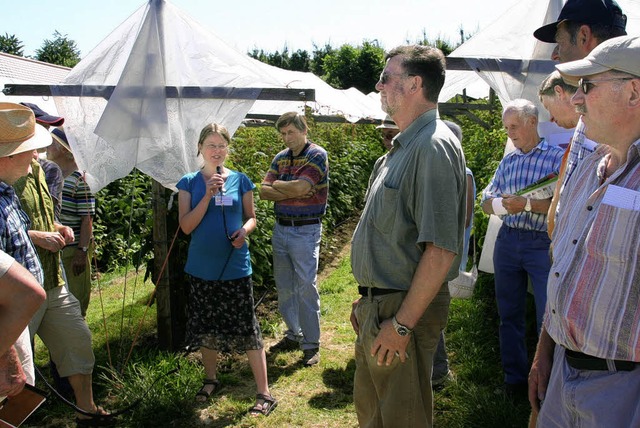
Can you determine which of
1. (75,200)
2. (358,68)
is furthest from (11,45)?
(75,200)

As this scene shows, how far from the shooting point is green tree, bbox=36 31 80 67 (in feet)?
160

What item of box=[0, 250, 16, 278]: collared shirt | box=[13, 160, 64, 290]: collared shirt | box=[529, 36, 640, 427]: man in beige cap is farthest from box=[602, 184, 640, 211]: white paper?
box=[13, 160, 64, 290]: collared shirt

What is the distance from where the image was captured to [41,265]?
3.35m

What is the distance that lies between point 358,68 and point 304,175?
3827 centimetres

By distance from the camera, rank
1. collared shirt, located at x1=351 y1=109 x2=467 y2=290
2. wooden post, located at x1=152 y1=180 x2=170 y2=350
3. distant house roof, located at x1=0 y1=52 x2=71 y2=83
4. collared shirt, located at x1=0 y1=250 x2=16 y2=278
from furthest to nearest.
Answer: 1. distant house roof, located at x1=0 y1=52 x2=71 y2=83
2. wooden post, located at x1=152 y1=180 x2=170 y2=350
3. collared shirt, located at x1=351 y1=109 x2=467 y2=290
4. collared shirt, located at x1=0 y1=250 x2=16 y2=278

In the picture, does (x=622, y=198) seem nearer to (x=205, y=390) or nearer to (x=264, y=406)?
(x=264, y=406)

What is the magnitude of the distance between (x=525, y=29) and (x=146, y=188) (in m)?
5.24

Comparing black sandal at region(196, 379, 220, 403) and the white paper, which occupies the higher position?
the white paper

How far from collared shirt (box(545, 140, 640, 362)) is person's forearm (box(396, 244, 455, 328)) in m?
0.48

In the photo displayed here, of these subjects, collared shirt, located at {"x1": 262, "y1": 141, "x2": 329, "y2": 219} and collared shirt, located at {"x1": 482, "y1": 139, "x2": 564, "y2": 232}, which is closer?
collared shirt, located at {"x1": 482, "y1": 139, "x2": 564, "y2": 232}

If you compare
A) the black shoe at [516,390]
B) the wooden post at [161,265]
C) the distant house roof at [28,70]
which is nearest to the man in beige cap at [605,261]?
the black shoe at [516,390]

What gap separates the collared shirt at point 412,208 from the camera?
2.35 meters

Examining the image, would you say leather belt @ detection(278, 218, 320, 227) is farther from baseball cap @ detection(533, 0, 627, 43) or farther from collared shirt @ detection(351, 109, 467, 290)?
baseball cap @ detection(533, 0, 627, 43)

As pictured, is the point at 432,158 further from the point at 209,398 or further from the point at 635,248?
the point at 209,398
